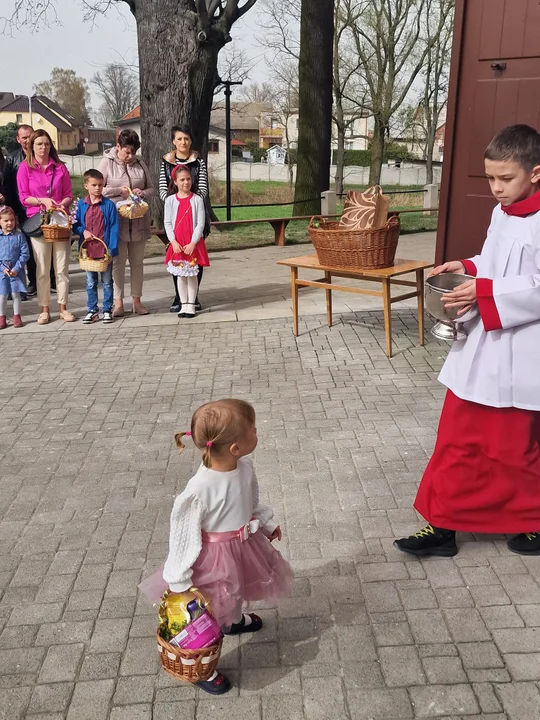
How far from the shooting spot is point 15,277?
7520 mm

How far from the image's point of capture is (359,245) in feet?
20.9

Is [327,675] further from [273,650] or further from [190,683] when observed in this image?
[190,683]

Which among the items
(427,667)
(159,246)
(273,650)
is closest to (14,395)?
(273,650)

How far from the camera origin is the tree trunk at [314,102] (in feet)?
58.3

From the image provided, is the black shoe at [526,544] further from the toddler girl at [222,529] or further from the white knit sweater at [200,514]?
the white knit sweater at [200,514]

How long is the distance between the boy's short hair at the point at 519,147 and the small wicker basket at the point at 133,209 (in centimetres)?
545

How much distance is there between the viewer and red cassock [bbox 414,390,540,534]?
124 inches

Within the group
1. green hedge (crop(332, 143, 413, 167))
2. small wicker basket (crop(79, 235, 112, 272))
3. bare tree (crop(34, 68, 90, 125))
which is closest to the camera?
small wicker basket (crop(79, 235, 112, 272))

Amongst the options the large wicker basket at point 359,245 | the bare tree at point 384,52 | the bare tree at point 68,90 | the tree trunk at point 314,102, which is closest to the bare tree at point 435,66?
the bare tree at point 384,52

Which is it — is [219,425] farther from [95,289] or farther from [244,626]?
[95,289]

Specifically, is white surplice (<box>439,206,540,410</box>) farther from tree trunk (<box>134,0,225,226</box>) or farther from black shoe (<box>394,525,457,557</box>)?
tree trunk (<box>134,0,225,226</box>)

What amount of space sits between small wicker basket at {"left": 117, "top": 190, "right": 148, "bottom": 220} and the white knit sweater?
5678 millimetres

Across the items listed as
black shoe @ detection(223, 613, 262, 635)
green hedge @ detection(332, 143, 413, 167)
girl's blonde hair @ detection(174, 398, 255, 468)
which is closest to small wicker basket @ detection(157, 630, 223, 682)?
Answer: black shoe @ detection(223, 613, 262, 635)

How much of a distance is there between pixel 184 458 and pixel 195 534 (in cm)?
219
